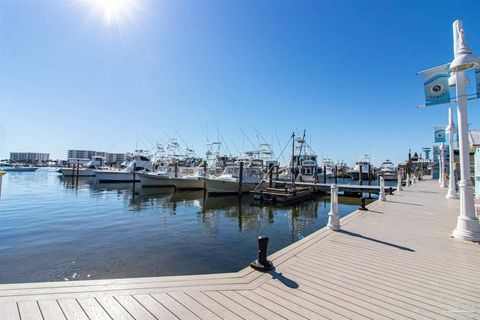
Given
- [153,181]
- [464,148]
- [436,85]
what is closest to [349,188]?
[436,85]

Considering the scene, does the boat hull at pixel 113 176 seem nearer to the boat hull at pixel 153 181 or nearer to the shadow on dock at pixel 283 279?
the boat hull at pixel 153 181

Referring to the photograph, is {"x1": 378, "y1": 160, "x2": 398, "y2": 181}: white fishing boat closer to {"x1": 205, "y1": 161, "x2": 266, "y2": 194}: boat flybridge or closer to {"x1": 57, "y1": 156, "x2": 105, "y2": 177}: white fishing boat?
{"x1": 205, "y1": 161, "x2": 266, "y2": 194}: boat flybridge

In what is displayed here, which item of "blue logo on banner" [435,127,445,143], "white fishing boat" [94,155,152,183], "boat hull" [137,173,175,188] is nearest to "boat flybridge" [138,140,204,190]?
"boat hull" [137,173,175,188]

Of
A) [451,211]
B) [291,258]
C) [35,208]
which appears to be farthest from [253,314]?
A: [35,208]

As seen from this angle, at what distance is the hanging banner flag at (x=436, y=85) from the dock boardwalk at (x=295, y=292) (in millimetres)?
3946

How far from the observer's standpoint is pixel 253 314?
9.07ft

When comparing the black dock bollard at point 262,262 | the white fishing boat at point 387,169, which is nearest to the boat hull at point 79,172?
the black dock bollard at point 262,262

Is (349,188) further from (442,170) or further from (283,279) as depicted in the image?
(283,279)

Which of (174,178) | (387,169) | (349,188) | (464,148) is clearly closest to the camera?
(464,148)

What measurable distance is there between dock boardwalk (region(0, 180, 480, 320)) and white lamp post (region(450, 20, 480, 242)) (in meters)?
1.03

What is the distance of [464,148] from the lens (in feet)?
19.2

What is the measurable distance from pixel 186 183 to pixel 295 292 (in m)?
27.3

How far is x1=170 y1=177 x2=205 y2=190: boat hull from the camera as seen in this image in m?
29.2

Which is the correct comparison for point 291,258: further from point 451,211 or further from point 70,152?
point 70,152
